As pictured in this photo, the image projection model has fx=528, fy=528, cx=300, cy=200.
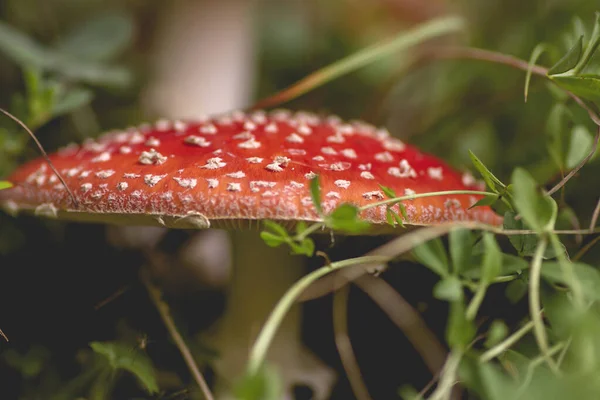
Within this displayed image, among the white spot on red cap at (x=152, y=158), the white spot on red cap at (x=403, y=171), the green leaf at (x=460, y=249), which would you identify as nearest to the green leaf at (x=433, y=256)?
the green leaf at (x=460, y=249)

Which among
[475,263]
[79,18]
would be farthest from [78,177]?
[79,18]

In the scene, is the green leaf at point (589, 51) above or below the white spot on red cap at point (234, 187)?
above

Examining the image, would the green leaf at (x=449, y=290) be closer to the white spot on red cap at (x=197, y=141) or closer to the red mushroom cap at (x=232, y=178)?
the red mushroom cap at (x=232, y=178)

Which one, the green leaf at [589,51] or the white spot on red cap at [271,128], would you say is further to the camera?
the white spot on red cap at [271,128]

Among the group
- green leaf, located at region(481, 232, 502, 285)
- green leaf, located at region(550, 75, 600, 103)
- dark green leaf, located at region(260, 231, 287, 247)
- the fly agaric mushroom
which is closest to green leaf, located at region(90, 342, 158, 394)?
the fly agaric mushroom

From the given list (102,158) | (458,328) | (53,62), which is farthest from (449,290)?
(53,62)

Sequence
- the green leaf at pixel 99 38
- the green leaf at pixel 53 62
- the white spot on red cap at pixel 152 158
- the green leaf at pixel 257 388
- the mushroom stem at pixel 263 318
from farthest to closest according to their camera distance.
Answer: the green leaf at pixel 99 38
the green leaf at pixel 53 62
the mushroom stem at pixel 263 318
the white spot on red cap at pixel 152 158
the green leaf at pixel 257 388

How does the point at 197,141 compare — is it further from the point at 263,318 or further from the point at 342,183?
the point at 263,318
